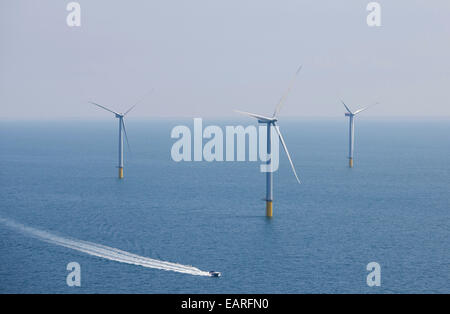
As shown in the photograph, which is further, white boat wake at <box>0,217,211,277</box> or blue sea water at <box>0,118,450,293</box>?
white boat wake at <box>0,217,211,277</box>

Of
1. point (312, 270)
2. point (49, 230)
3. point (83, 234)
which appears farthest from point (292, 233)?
point (49, 230)

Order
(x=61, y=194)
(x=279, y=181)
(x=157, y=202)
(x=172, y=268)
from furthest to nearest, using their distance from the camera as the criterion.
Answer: (x=279, y=181) < (x=61, y=194) < (x=157, y=202) < (x=172, y=268)

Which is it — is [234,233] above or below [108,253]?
above

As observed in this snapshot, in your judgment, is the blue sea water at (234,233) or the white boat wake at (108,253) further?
the white boat wake at (108,253)

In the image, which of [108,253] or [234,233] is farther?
[234,233]
